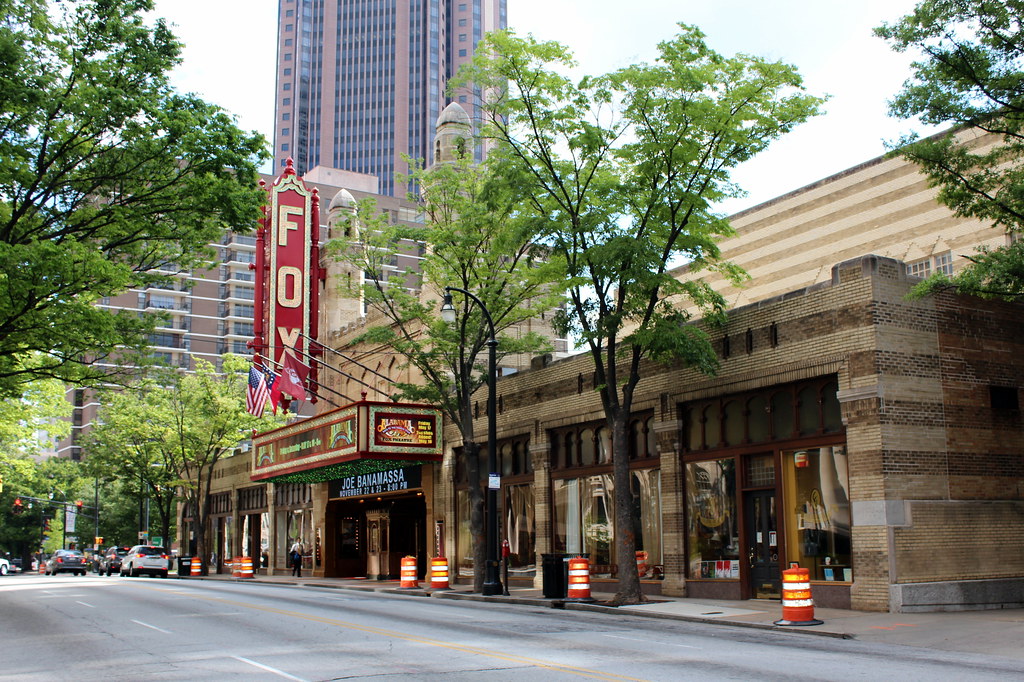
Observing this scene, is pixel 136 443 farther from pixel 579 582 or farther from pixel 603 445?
pixel 579 582

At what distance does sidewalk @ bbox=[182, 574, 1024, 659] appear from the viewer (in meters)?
14.2

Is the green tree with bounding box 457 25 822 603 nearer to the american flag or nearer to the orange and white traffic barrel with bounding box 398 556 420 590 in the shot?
the orange and white traffic barrel with bounding box 398 556 420 590

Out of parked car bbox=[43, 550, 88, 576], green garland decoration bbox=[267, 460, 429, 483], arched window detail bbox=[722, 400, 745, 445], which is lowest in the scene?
parked car bbox=[43, 550, 88, 576]

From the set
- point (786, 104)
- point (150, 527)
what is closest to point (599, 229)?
point (786, 104)

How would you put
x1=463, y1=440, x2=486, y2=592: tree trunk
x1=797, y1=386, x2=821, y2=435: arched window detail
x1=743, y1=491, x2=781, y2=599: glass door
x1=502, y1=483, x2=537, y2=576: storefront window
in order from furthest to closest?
x1=502, y1=483, x2=537, y2=576: storefront window → x1=463, y1=440, x2=486, y2=592: tree trunk → x1=743, y1=491, x2=781, y2=599: glass door → x1=797, y1=386, x2=821, y2=435: arched window detail

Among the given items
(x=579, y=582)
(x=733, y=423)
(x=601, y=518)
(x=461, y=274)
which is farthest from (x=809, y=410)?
(x=461, y=274)

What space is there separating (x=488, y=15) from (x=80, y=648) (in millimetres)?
177671

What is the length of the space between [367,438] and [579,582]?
12516 mm

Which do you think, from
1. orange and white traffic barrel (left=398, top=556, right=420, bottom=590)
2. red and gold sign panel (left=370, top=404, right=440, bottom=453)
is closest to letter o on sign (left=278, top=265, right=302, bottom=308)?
red and gold sign panel (left=370, top=404, right=440, bottom=453)

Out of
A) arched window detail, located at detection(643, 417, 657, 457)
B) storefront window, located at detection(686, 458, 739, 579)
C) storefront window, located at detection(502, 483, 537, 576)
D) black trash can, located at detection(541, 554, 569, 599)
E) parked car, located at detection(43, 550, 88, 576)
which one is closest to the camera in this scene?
storefront window, located at detection(686, 458, 739, 579)

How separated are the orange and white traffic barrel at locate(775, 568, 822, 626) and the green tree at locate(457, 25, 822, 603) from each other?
17.2 ft

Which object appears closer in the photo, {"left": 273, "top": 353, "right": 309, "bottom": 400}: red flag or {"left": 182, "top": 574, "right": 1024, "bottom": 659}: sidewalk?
{"left": 182, "top": 574, "right": 1024, "bottom": 659}: sidewalk

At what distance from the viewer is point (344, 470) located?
38938 mm

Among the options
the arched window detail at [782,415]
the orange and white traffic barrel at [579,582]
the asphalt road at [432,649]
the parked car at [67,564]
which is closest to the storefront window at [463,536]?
the orange and white traffic barrel at [579,582]
